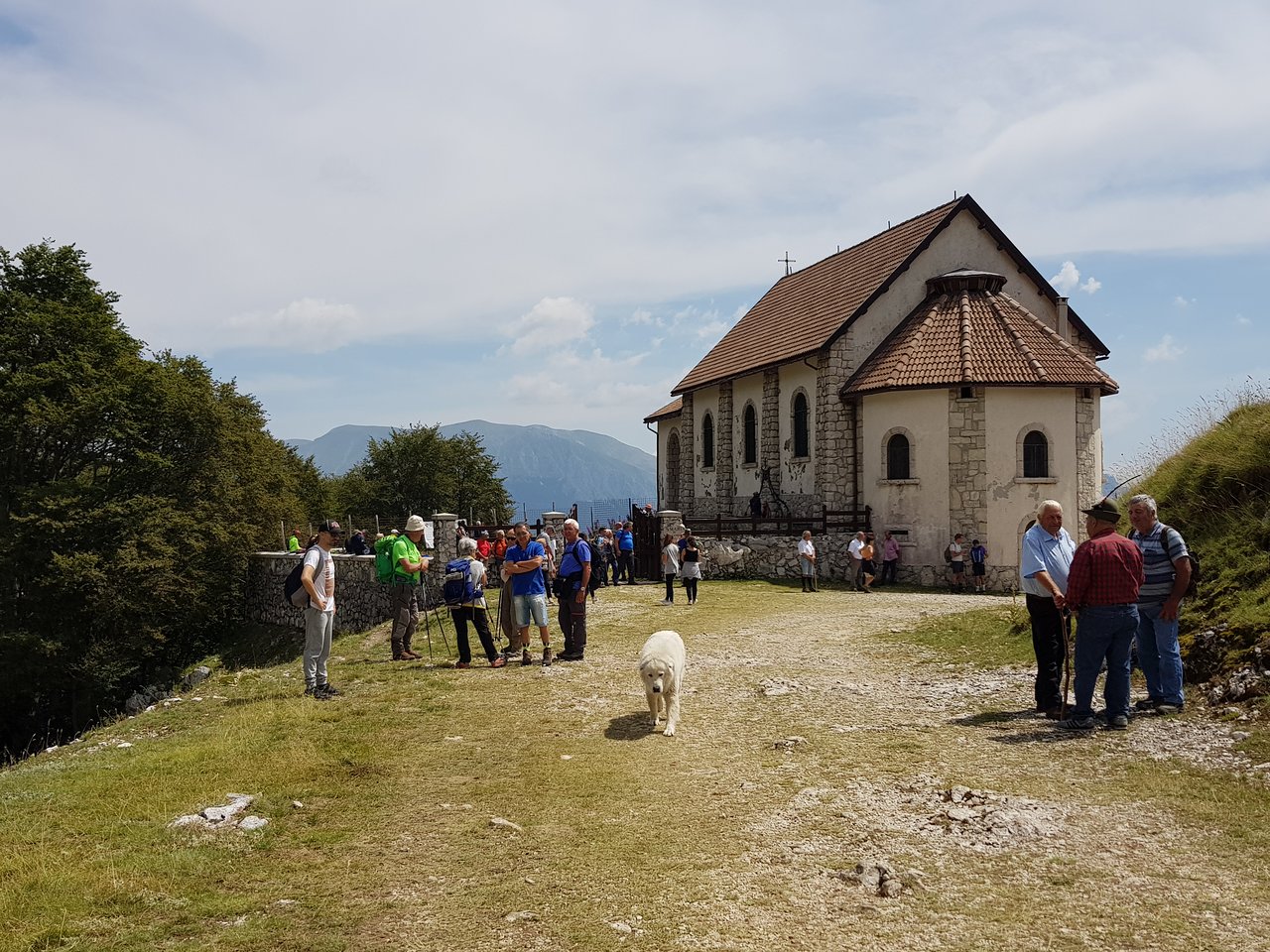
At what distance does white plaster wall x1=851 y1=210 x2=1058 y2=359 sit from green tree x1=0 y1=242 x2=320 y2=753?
24572mm

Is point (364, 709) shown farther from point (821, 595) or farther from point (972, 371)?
point (972, 371)

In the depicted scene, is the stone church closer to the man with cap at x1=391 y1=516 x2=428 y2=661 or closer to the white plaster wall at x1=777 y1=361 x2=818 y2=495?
the white plaster wall at x1=777 y1=361 x2=818 y2=495

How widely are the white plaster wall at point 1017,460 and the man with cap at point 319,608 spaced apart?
19.3 m

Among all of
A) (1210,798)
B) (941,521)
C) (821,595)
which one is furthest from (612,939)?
(941,521)

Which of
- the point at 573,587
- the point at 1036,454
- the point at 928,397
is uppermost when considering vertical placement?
the point at 928,397

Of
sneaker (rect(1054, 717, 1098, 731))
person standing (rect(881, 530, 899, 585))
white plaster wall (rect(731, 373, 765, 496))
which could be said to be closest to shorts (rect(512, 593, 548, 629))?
sneaker (rect(1054, 717, 1098, 731))

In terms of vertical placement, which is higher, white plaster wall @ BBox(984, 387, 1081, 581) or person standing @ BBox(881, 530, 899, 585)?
white plaster wall @ BBox(984, 387, 1081, 581)

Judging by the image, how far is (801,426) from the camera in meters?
30.7

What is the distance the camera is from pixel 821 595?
22.4 m

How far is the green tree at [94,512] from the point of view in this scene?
3150 centimetres

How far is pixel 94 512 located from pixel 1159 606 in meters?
33.1

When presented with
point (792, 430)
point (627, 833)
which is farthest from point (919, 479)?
point (627, 833)

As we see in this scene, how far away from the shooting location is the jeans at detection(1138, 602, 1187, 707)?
844cm

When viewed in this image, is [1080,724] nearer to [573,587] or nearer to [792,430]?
[573,587]
